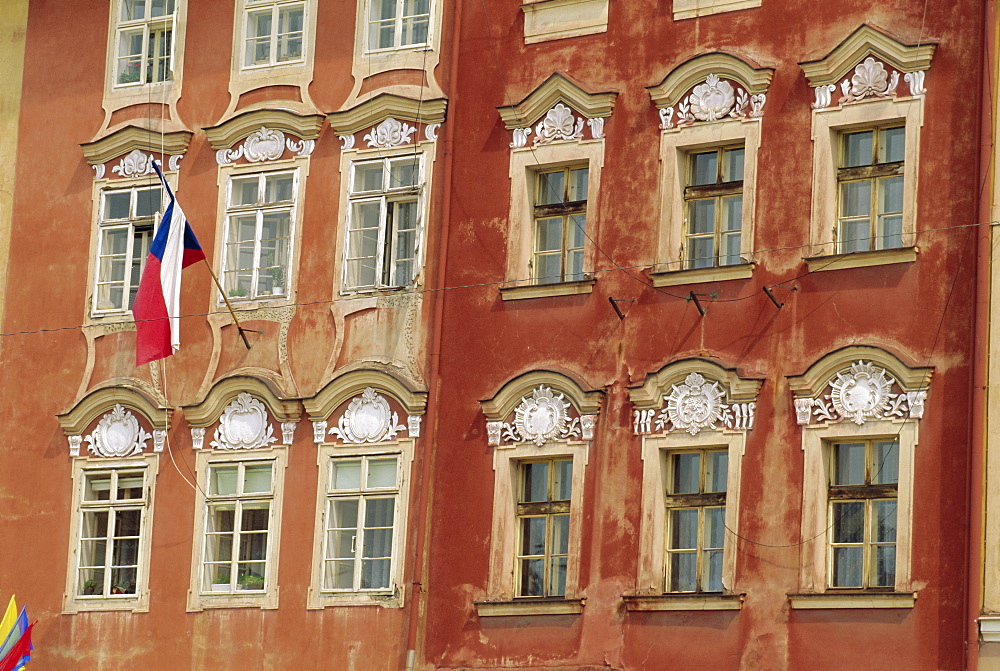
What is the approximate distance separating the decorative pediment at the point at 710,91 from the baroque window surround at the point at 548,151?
2.26 ft

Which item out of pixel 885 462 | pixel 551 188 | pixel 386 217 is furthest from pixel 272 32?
pixel 885 462

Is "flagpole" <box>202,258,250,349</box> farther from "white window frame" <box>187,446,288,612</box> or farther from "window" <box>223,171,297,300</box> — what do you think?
"white window frame" <box>187,446,288,612</box>

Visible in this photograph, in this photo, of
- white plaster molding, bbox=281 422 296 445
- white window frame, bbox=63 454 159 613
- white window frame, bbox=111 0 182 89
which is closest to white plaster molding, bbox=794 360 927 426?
white plaster molding, bbox=281 422 296 445

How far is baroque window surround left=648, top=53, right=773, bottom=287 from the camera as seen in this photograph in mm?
22719

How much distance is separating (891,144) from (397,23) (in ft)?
20.6

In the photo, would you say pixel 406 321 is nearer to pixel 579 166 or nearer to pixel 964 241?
pixel 579 166

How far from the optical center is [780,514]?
2178 centimetres

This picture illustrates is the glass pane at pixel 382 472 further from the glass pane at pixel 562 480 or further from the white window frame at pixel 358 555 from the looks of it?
the glass pane at pixel 562 480

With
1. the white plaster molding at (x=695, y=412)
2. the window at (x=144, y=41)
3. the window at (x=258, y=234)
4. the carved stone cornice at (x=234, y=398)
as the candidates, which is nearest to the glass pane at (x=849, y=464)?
the white plaster molding at (x=695, y=412)

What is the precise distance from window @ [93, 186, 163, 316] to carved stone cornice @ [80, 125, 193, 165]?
0.47 m

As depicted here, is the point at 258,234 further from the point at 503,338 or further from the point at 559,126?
the point at 559,126

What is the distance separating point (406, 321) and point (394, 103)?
8.29ft

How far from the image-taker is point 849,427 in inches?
851

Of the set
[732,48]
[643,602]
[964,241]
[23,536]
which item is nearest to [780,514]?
[643,602]
